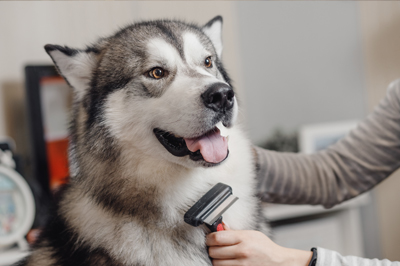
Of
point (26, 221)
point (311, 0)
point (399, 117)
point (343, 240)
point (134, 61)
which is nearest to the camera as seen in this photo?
point (134, 61)

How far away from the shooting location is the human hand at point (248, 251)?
746 millimetres

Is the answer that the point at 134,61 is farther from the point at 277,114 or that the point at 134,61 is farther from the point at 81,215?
the point at 277,114

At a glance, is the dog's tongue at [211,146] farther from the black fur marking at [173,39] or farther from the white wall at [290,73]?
the white wall at [290,73]

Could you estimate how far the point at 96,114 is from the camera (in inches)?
36.0

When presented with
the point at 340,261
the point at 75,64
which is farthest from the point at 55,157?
the point at 340,261

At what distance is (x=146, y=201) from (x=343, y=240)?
6.29 feet

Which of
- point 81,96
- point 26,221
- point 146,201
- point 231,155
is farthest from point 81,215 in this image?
point 26,221

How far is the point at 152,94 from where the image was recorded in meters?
0.90

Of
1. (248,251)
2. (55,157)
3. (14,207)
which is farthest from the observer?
(55,157)

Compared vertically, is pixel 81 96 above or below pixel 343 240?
above

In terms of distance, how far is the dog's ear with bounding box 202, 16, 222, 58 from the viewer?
42.6 inches

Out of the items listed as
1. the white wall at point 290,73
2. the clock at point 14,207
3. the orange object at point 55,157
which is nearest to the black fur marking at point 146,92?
the clock at point 14,207

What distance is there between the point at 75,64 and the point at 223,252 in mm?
632

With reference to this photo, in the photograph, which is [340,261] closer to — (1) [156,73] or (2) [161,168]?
(2) [161,168]
